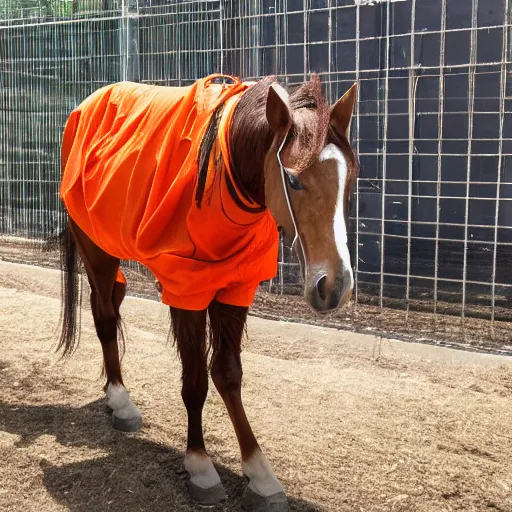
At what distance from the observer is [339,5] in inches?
201

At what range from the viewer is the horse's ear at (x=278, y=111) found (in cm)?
193

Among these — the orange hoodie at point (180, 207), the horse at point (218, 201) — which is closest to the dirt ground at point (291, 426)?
the horse at point (218, 201)

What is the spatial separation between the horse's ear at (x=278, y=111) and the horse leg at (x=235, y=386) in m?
0.85

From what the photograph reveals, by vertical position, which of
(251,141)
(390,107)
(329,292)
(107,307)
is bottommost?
(107,307)

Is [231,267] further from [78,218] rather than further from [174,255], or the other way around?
[78,218]

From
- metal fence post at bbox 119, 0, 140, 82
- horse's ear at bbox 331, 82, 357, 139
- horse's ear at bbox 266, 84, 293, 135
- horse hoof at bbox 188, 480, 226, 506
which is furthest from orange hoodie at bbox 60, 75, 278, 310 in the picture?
metal fence post at bbox 119, 0, 140, 82

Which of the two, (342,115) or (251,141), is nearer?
(342,115)

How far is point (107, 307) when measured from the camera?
3.34 m

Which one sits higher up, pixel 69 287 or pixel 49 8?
pixel 49 8

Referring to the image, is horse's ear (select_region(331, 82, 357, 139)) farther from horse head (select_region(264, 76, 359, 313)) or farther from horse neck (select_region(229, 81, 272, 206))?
horse neck (select_region(229, 81, 272, 206))

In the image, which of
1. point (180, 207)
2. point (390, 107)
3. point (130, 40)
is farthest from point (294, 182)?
point (130, 40)

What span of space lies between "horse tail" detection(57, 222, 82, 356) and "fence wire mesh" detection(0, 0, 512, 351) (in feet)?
4.41

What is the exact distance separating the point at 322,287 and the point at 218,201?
571 millimetres

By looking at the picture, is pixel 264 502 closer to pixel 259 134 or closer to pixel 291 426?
pixel 291 426
